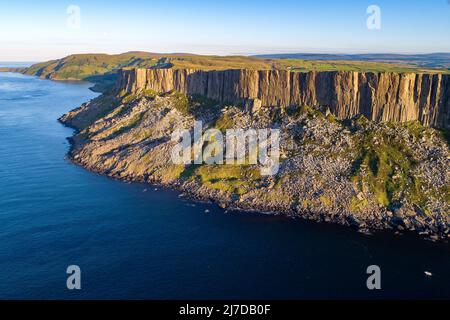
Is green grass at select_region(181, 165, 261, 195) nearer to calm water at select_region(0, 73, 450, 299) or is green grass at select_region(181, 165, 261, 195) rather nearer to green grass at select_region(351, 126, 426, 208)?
calm water at select_region(0, 73, 450, 299)

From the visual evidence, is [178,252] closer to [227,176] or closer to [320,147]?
[227,176]

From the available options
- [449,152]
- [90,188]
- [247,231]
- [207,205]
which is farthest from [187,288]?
[449,152]

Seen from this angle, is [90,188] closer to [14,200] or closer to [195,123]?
[14,200]

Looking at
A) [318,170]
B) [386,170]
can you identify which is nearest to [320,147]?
[318,170]

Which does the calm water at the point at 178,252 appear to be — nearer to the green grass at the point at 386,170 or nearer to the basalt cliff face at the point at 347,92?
the green grass at the point at 386,170

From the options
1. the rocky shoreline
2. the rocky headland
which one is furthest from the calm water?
the rocky headland
